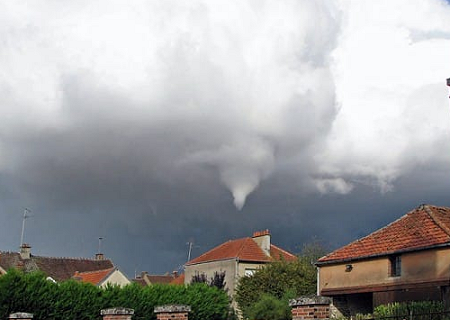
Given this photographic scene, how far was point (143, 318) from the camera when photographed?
3250cm

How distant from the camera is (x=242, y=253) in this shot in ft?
173

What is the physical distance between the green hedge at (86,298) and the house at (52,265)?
737 inches

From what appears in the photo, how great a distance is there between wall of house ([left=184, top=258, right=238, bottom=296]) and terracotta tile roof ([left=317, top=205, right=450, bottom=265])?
18.1m

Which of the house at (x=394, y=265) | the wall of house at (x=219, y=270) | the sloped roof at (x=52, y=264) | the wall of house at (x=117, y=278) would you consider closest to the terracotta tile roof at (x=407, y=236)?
the house at (x=394, y=265)

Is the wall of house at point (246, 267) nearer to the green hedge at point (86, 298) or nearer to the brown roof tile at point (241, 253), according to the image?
the brown roof tile at point (241, 253)

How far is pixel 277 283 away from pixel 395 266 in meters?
15.2

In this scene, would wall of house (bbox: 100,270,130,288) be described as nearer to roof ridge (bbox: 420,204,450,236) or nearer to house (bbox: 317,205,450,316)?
house (bbox: 317,205,450,316)

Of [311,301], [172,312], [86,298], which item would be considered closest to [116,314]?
[172,312]

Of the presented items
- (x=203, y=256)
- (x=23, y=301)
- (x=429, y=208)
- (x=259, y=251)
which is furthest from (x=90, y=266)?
(x=429, y=208)

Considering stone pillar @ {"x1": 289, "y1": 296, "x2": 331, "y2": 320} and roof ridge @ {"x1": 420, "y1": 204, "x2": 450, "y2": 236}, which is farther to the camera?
roof ridge @ {"x1": 420, "y1": 204, "x2": 450, "y2": 236}

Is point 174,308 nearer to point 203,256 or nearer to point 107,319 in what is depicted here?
point 107,319

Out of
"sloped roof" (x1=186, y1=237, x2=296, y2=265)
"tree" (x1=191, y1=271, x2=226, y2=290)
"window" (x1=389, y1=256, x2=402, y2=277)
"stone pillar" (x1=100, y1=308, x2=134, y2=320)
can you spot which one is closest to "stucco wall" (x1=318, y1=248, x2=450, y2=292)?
"window" (x1=389, y1=256, x2=402, y2=277)

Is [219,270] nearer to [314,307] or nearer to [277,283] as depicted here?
[277,283]

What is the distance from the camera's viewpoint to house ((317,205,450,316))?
2864cm
